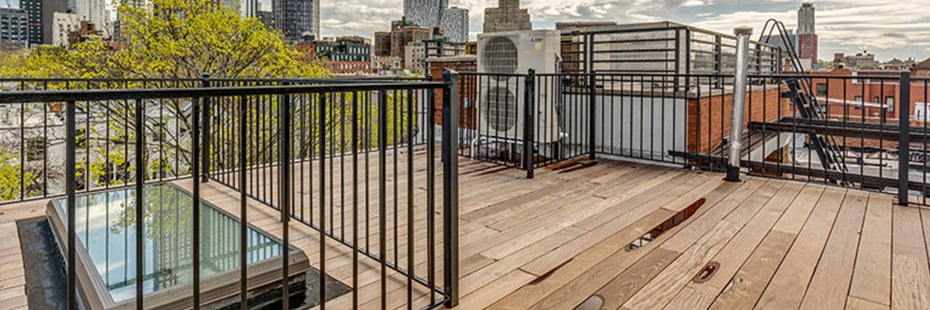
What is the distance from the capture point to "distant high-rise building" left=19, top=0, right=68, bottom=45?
798 centimetres

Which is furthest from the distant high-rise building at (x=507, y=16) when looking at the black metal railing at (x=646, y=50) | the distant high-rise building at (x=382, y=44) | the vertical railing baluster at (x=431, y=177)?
the distant high-rise building at (x=382, y=44)

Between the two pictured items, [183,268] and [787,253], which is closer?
[183,268]

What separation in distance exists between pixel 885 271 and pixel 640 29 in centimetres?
335

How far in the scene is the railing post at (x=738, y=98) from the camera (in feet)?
11.7

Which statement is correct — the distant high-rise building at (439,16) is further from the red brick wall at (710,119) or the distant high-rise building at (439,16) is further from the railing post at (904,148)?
the railing post at (904,148)

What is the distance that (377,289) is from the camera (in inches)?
73.0

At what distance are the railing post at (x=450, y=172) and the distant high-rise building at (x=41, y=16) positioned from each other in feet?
29.8

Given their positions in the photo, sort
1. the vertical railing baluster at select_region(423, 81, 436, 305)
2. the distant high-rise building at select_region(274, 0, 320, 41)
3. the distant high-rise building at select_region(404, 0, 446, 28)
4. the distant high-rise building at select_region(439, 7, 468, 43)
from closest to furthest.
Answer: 1. the vertical railing baluster at select_region(423, 81, 436, 305)
2. the distant high-rise building at select_region(274, 0, 320, 41)
3. the distant high-rise building at select_region(439, 7, 468, 43)
4. the distant high-rise building at select_region(404, 0, 446, 28)

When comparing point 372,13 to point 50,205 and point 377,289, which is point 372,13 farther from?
point 377,289

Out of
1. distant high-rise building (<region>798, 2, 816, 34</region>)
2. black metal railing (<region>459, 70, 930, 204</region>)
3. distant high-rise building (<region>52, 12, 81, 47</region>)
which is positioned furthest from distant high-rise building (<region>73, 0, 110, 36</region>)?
distant high-rise building (<region>798, 2, 816, 34</region>)

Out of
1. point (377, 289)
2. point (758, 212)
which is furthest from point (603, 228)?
point (377, 289)

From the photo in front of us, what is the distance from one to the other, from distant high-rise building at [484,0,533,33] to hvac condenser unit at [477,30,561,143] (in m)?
3.13

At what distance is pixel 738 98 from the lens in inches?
144

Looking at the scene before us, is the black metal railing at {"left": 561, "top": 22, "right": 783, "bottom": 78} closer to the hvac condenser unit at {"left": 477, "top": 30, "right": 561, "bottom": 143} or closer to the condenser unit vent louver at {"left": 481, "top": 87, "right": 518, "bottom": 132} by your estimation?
the hvac condenser unit at {"left": 477, "top": 30, "right": 561, "bottom": 143}
